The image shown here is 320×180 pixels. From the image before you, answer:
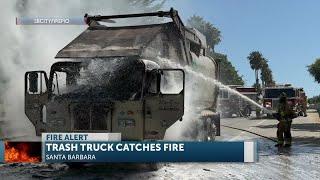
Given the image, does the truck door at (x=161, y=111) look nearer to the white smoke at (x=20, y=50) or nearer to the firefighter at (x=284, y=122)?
the firefighter at (x=284, y=122)

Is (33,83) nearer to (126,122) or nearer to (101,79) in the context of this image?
(101,79)

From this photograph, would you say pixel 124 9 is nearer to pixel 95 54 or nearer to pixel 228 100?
pixel 228 100

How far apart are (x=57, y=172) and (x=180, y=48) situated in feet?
13.9

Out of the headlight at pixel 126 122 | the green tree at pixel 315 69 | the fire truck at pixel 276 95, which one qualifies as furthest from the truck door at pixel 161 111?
the green tree at pixel 315 69

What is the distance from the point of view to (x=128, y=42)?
33.5ft

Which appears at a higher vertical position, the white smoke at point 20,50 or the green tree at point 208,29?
the green tree at point 208,29

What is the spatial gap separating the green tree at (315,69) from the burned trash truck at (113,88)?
196 ft

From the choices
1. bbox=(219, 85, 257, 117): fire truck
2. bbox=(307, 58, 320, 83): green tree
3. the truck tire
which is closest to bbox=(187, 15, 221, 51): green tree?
bbox=(307, 58, 320, 83): green tree

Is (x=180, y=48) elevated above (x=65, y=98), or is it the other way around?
(x=180, y=48)

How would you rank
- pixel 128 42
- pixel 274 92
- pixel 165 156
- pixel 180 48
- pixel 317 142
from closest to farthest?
pixel 165 156 < pixel 128 42 < pixel 180 48 < pixel 317 142 < pixel 274 92

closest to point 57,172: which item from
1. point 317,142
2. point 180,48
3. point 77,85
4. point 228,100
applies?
point 77,85

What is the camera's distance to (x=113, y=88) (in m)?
9.69

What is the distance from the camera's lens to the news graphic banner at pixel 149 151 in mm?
7355

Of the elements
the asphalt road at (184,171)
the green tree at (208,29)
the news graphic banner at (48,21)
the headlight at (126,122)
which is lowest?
the asphalt road at (184,171)
